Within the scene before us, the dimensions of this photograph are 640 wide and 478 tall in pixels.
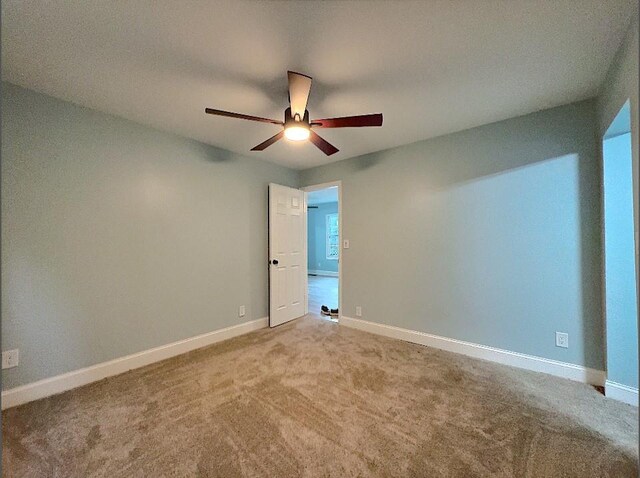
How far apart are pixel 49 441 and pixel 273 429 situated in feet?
4.54

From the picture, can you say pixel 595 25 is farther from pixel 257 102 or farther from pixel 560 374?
pixel 560 374

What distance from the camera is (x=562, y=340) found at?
2.58 meters

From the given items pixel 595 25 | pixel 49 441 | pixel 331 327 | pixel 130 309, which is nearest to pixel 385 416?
pixel 331 327

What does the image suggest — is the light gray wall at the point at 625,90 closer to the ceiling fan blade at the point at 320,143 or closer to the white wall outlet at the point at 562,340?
the white wall outlet at the point at 562,340

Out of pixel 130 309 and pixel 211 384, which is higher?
pixel 130 309

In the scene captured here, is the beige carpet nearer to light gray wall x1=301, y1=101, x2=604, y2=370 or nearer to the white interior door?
light gray wall x1=301, y1=101, x2=604, y2=370

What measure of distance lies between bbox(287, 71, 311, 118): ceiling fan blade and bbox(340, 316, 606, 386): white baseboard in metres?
2.60

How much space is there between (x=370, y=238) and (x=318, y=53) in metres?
2.28

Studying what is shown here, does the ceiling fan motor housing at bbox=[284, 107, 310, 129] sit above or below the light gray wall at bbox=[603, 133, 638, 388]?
above

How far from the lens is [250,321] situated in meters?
3.80

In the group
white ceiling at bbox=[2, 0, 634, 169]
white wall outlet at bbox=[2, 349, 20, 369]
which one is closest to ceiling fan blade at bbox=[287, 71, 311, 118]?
white ceiling at bbox=[2, 0, 634, 169]

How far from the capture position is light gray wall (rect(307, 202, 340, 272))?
915 cm

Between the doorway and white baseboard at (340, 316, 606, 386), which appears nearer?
white baseboard at (340, 316, 606, 386)

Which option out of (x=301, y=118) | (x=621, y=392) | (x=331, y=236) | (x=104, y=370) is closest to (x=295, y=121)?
(x=301, y=118)
